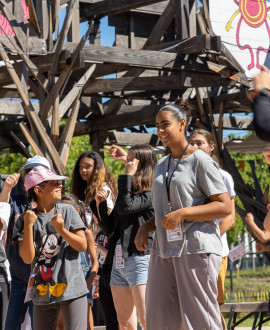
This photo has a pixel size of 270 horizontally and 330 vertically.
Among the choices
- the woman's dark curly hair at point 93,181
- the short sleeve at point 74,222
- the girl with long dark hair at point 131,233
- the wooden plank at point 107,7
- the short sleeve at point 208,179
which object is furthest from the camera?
the wooden plank at point 107,7

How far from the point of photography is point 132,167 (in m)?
4.94

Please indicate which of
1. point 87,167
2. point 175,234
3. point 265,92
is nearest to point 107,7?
point 87,167

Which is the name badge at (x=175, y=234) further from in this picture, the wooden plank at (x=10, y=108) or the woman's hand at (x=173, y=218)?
the wooden plank at (x=10, y=108)

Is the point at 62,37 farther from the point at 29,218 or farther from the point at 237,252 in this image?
the point at 29,218

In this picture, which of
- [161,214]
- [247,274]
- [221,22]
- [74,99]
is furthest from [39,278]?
[247,274]

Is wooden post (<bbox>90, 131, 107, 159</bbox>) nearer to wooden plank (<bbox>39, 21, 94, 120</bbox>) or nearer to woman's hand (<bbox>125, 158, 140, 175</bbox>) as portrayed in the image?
wooden plank (<bbox>39, 21, 94, 120</bbox>)

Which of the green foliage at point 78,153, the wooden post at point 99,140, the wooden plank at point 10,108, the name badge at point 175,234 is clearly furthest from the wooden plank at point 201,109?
the green foliage at point 78,153

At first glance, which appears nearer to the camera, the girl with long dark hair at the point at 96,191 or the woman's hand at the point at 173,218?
the woman's hand at the point at 173,218

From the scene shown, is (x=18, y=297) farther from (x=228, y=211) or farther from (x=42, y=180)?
(x=228, y=211)

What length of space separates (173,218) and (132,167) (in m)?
1.18

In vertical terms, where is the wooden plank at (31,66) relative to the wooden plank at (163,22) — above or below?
below

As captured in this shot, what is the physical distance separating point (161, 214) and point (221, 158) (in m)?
7.60

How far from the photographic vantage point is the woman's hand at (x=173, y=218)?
3824 millimetres

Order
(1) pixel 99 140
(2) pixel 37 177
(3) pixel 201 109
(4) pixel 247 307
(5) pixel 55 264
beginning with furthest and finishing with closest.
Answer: (1) pixel 99 140, (3) pixel 201 109, (4) pixel 247 307, (2) pixel 37 177, (5) pixel 55 264
